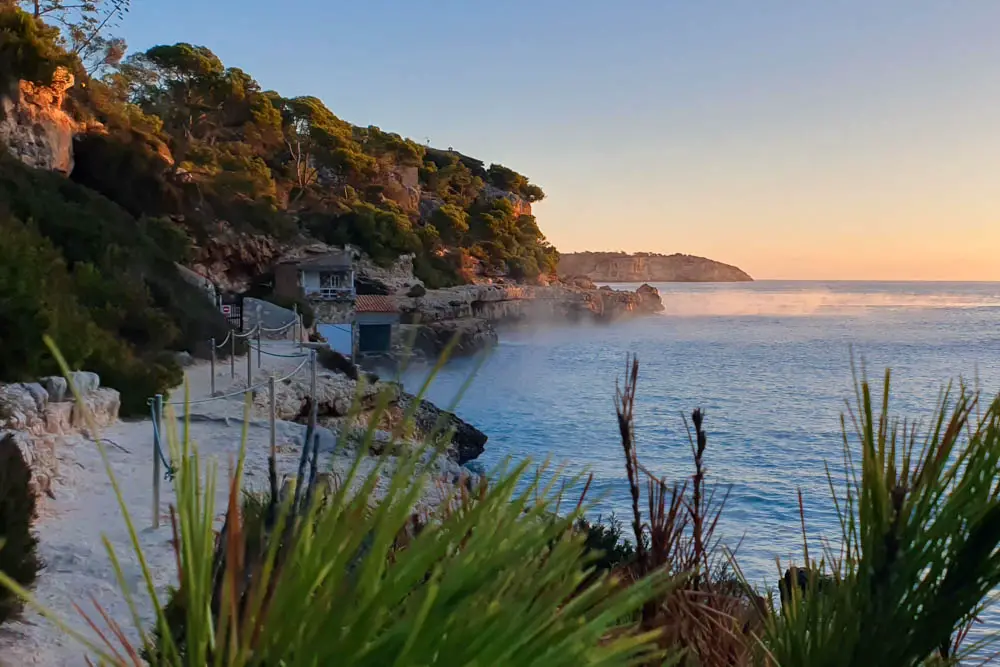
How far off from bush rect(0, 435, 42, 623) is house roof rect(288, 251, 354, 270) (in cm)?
2876

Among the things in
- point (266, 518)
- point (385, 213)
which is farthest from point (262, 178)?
point (266, 518)

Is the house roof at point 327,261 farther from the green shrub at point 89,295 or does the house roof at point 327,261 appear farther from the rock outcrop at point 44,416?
the rock outcrop at point 44,416

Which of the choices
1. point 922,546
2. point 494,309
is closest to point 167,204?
point 494,309

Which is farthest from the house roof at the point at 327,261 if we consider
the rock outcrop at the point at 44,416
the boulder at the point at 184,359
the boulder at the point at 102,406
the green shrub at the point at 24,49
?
the rock outcrop at the point at 44,416

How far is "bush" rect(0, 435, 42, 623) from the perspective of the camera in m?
3.62

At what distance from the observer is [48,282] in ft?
35.0

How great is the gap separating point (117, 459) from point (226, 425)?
2.76 m

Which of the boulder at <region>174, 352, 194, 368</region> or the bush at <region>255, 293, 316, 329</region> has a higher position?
the bush at <region>255, 293, 316, 329</region>

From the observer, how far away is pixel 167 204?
27.1 meters

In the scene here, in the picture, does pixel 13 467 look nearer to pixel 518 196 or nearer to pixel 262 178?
pixel 262 178

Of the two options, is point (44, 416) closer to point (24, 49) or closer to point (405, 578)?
point (405, 578)

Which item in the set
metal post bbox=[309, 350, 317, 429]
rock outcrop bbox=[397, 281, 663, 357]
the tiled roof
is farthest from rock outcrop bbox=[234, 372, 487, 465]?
the tiled roof

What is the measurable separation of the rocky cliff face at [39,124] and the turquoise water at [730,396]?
13106mm

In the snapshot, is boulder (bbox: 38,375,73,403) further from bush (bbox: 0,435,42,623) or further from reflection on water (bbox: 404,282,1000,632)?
reflection on water (bbox: 404,282,1000,632)
